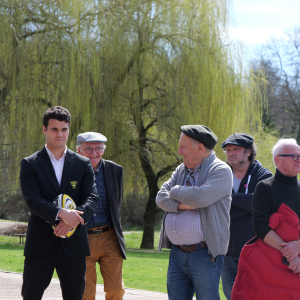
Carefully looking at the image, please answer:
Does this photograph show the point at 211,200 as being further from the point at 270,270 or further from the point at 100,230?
the point at 100,230

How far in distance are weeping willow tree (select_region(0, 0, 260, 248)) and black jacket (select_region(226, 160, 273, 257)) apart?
25.9 feet

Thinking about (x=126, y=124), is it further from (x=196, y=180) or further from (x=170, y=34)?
(x=196, y=180)

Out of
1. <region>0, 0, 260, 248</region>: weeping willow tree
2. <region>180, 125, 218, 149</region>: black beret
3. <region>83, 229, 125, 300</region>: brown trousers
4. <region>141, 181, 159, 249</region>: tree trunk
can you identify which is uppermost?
<region>0, 0, 260, 248</region>: weeping willow tree

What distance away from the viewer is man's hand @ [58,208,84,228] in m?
3.14

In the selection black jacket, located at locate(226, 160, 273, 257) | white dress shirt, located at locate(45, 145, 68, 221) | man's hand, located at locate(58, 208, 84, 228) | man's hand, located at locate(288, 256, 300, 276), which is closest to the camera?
man's hand, located at locate(288, 256, 300, 276)

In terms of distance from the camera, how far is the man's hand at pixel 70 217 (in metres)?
3.14

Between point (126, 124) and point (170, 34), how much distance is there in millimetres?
2838

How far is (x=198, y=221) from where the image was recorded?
328cm

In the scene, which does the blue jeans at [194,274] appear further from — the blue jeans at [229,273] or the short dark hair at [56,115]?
the short dark hair at [56,115]

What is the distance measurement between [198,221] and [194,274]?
38cm

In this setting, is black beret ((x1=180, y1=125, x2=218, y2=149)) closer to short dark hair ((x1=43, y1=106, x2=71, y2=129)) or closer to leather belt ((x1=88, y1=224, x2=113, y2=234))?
short dark hair ((x1=43, y1=106, x2=71, y2=129))

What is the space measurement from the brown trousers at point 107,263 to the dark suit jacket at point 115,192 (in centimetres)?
7

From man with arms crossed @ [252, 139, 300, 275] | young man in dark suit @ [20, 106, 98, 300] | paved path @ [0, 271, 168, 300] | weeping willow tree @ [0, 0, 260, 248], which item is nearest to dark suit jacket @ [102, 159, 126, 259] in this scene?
young man in dark suit @ [20, 106, 98, 300]

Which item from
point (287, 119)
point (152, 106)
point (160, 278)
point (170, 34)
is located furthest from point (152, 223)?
point (287, 119)
